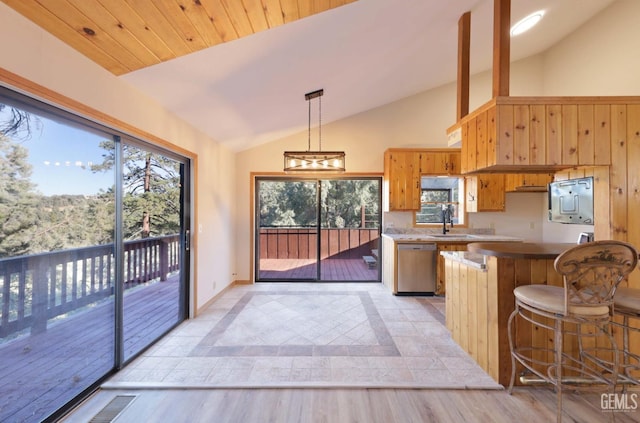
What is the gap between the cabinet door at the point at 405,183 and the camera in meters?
4.20

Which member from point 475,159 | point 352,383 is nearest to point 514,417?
point 352,383

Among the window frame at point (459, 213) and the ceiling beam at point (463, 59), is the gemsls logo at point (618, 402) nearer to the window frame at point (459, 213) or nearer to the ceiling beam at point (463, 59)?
the ceiling beam at point (463, 59)

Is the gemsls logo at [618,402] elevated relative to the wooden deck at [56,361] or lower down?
lower down

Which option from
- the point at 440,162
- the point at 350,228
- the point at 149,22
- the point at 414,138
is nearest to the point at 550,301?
the point at 149,22

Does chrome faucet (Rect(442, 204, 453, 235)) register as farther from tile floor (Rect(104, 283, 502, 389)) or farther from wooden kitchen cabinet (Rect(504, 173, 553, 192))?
tile floor (Rect(104, 283, 502, 389))

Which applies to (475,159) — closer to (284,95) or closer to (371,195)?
(284,95)

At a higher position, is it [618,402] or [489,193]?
[489,193]

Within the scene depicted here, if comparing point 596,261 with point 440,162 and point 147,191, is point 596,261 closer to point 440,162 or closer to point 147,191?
point 440,162

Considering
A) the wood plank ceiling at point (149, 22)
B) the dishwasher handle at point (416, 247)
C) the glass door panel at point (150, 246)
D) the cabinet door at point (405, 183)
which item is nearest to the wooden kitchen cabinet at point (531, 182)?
the cabinet door at point (405, 183)

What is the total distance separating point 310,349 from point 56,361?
6.23ft

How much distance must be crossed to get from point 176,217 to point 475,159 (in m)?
3.31

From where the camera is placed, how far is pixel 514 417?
1608 mm

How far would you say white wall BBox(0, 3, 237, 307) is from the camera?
132 centimetres

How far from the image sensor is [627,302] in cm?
150
